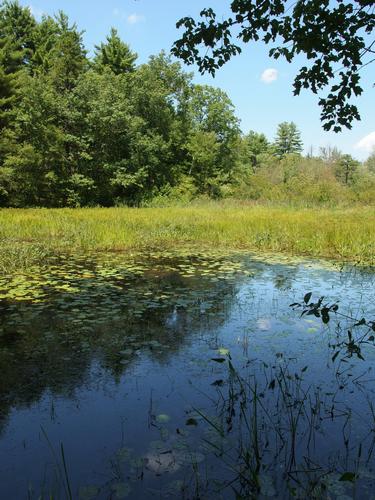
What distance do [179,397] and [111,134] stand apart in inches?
945

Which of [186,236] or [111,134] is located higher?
[111,134]

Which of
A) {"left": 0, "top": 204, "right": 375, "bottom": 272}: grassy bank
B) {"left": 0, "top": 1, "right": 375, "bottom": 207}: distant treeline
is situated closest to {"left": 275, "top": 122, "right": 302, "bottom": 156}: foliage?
{"left": 0, "top": 1, "right": 375, "bottom": 207}: distant treeline

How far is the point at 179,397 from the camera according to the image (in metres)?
3.26

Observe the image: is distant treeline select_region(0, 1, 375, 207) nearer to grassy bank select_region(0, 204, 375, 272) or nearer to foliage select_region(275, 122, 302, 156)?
grassy bank select_region(0, 204, 375, 272)

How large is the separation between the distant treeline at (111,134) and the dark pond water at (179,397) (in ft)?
61.5

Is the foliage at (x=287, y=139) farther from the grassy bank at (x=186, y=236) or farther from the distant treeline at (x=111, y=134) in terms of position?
the grassy bank at (x=186, y=236)

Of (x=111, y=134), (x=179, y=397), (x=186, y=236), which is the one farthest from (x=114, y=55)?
(x=179, y=397)

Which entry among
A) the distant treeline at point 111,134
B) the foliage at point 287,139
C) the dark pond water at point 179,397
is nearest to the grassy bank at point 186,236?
the dark pond water at point 179,397

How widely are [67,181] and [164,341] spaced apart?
67.7ft

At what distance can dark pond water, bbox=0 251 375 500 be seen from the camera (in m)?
2.33

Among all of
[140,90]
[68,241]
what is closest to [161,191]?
[140,90]

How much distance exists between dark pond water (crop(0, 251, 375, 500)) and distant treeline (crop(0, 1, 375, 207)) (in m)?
18.8

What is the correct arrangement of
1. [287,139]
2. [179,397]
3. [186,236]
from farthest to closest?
1. [287,139]
2. [186,236]
3. [179,397]

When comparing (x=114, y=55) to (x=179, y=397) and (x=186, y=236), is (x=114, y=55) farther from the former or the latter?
(x=179, y=397)
